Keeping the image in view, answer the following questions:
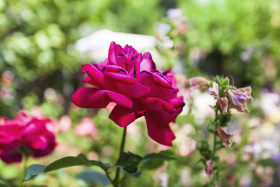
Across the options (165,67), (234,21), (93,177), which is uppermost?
(234,21)

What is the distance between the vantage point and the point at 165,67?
1.17m

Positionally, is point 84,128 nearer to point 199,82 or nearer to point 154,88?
point 199,82

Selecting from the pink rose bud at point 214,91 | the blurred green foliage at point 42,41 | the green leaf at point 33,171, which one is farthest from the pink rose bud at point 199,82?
the blurred green foliage at point 42,41

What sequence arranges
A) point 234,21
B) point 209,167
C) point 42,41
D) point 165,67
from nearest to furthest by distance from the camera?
point 209,167 < point 165,67 < point 42,41 < point 234,21

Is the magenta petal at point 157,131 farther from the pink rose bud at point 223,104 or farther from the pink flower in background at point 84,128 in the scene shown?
the pink flower in background at point 84,128

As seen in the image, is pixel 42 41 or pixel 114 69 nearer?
pixel 114 69

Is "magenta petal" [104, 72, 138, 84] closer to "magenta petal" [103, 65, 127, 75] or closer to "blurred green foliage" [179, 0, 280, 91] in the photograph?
"magenta petal" [103, 65, 127, 75]

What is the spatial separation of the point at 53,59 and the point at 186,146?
372 cm

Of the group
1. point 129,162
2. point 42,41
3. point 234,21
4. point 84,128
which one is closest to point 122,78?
point 129,162

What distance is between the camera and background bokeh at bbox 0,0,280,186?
1.31m

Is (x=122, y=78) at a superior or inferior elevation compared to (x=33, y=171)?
superior

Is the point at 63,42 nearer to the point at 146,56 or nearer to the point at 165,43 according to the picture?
the point at 165,43

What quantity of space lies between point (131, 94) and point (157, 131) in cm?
8

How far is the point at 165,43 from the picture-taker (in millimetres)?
1188
